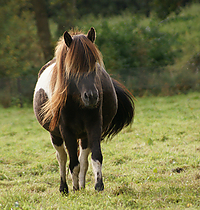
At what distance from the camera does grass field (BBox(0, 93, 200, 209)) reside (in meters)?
3.05

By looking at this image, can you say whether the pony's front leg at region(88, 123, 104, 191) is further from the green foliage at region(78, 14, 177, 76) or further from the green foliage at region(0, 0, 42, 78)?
the green foliage at region(0, 0, 42, 78)

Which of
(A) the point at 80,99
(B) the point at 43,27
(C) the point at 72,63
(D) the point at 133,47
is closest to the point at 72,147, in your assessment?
(A) the point at 80,99

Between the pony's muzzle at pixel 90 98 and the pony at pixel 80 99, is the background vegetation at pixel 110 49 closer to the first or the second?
the pony at pixel 80 99

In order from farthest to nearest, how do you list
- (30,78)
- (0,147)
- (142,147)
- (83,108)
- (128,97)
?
(30,78) → (0,147) → (142,147) → (128,97) → (83,108)

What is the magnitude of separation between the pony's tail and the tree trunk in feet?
37.4

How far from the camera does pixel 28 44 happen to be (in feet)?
54.3

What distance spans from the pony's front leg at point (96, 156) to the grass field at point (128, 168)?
12 cm

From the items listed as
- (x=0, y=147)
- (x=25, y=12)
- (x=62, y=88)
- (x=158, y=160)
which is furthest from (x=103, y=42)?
(x=62, y=88)

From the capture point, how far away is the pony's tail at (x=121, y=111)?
15.0ft

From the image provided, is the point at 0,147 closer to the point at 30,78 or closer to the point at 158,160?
the point at 158,160

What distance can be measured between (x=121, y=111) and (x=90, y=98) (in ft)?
5.68

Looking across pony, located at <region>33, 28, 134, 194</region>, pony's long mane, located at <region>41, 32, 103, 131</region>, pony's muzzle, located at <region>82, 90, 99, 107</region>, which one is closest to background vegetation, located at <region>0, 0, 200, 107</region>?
pony, located at <region>33, 28, 134, 194</region>

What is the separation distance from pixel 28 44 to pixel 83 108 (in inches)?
563

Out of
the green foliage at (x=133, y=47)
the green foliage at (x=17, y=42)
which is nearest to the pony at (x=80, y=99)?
the green foliage at (x=133, y=47)
